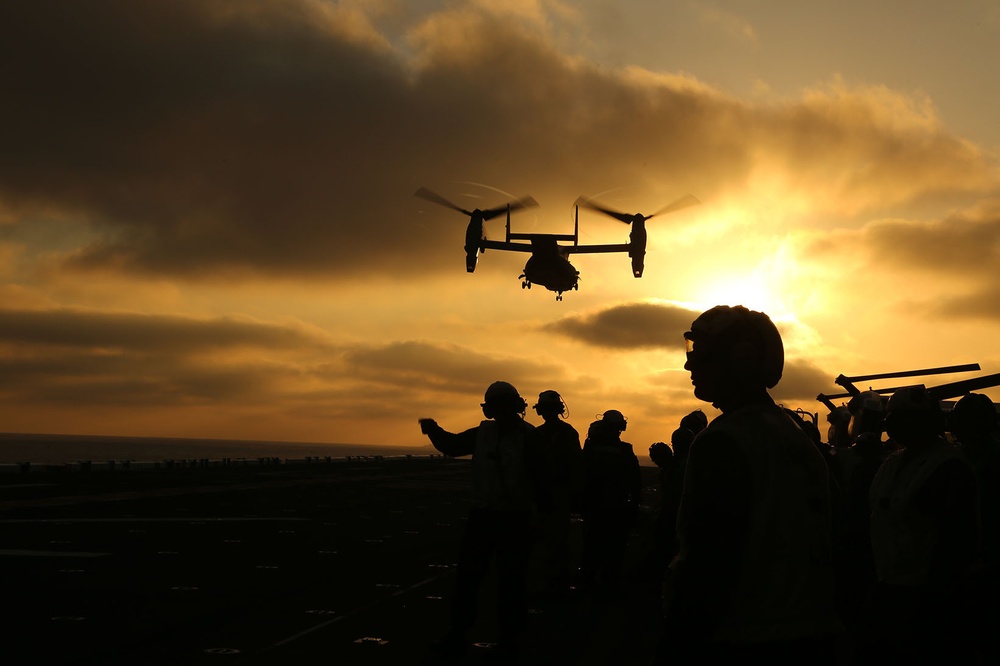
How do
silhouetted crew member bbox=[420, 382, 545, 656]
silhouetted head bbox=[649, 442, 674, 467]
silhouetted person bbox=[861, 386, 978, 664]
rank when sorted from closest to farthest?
silhouetted person bbox=[861, 386, 978, 664] < silhouetted crew member bbox=[420, 382, 545, 656] < silhouetted head bbox=[649, 442, 674, 467]

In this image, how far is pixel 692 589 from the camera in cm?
314

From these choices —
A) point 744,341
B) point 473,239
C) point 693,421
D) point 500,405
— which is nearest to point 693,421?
point 693,421

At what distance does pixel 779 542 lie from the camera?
10.7 feet

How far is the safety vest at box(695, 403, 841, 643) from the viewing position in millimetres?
3217

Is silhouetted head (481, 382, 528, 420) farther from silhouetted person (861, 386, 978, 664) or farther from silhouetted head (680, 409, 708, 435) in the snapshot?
silhouetted person (861, 386, 978, 664)

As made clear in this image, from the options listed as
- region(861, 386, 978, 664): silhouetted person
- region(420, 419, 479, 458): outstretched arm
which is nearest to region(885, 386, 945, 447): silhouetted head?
region(861, 386, 978, 664): silhouetted person

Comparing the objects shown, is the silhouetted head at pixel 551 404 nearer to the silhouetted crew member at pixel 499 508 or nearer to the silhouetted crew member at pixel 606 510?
the silhouetted crew member at pixel 606 510

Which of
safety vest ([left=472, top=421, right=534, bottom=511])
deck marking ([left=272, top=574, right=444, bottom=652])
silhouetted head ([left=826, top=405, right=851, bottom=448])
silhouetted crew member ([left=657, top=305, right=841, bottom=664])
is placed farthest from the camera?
silhouetted head ([left=826, top=405, right=851, bottom=448])

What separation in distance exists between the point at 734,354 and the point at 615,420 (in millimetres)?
10905

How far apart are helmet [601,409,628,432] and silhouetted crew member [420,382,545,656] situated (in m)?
4.78

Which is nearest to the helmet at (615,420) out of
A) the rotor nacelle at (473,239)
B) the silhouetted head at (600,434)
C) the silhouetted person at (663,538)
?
the silhouetted head at (600,434)

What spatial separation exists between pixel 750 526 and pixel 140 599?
10810 millimetres

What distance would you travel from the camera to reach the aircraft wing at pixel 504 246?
42.6 m

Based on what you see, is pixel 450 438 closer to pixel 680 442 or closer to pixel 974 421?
pixel 680 442
